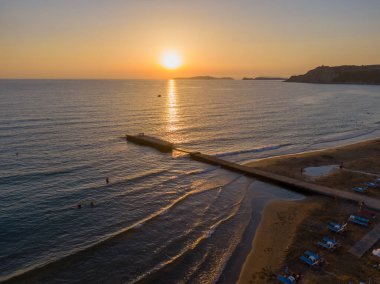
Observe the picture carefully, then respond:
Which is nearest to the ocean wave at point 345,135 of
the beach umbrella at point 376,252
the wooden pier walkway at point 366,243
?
the wooden pier walkway at point 366,243

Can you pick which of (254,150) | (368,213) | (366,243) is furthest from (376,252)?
(254,150)

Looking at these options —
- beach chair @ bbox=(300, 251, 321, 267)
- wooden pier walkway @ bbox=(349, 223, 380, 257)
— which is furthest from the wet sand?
beach chair @ bbox=(300, 251, 321, 267)

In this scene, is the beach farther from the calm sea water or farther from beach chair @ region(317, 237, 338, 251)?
the calm sea water

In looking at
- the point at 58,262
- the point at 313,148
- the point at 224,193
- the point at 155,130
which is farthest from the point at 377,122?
the point at 58,262

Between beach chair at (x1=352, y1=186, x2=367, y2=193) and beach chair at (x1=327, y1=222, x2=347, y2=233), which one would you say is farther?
beach chair at (x1=352, y1=186, x2=367, y2=193)

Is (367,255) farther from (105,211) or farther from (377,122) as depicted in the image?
(377,122)

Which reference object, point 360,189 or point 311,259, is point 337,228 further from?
point 360,189
